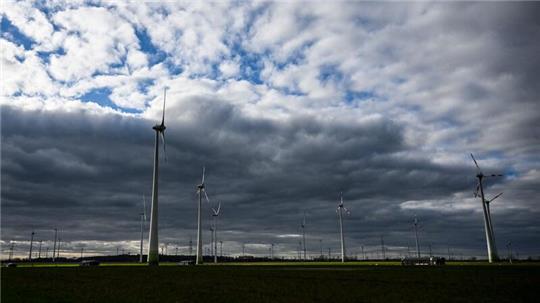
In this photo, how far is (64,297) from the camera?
40.7 meters

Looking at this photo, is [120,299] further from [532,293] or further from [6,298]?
[532,293]

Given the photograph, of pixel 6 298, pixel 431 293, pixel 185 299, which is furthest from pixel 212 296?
pixel 431 293

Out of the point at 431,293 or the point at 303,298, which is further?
the point at 431,293

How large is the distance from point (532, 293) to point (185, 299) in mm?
31354

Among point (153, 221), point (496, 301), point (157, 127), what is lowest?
point (496, 301)

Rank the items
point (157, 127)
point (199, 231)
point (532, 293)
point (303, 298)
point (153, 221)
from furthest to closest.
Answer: point (199, 231) < point (157, 127) < point (153, 221) < point (532, 293) < point (303, 298)

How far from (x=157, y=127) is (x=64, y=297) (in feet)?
390

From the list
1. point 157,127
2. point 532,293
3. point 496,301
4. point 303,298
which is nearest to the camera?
point 496,301

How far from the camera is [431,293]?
44.1 meters

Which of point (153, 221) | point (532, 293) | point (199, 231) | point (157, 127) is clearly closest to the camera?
point (532, 293)

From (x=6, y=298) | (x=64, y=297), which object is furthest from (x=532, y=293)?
(x=6, y=298)

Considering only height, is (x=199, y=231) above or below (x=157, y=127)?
below

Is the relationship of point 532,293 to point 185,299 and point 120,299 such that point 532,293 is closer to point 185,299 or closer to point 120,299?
point 185,299

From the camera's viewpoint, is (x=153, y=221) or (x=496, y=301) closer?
(x=496, y=301)
